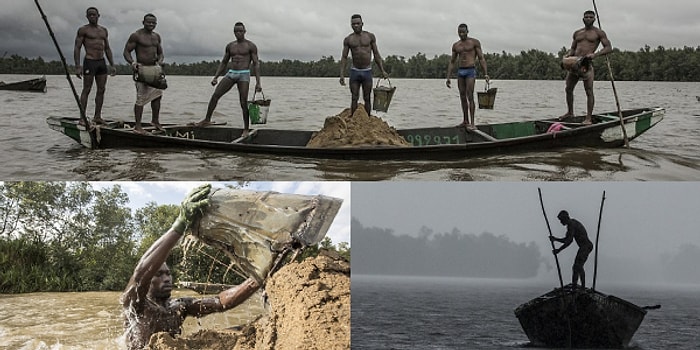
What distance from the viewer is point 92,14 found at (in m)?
8.51

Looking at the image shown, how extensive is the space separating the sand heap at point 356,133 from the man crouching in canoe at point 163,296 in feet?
16.0

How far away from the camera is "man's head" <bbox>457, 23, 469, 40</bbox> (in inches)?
357

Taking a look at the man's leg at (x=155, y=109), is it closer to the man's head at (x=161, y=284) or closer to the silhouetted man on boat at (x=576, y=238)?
the silhouetted man on boat at (x=576, y=238)

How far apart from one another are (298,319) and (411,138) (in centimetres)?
604

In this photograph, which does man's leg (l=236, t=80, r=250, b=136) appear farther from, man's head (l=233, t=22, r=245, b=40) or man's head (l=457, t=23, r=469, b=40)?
man's head (l=457, t=23, r=469, b=40)

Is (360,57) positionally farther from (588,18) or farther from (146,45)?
(588,18)

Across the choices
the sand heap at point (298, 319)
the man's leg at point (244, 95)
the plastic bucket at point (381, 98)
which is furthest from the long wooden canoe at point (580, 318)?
the sand heap at point (298, 319)

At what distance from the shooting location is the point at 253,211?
3.79m

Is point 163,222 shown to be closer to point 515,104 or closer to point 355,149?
point 355,149

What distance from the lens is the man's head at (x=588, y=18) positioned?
9266 mm

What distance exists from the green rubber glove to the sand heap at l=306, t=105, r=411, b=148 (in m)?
5.26

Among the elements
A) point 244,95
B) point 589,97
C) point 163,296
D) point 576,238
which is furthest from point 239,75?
point 163,296

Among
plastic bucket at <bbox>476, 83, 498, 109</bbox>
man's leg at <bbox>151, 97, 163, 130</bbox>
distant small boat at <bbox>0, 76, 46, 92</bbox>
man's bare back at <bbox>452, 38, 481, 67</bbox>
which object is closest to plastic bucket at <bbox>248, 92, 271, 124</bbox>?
man's leg at <bbox>151, 97, 163, 130</bbox>

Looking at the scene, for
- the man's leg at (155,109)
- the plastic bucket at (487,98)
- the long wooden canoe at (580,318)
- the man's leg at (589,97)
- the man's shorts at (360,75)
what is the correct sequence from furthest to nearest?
1. the man's leg at (589,97)
2. the plastic bucket at (487,98)
3. the man's leg at (155,109)
4. the man's shorts at (360,75)
5. the long wooden canoe at (580,318)
